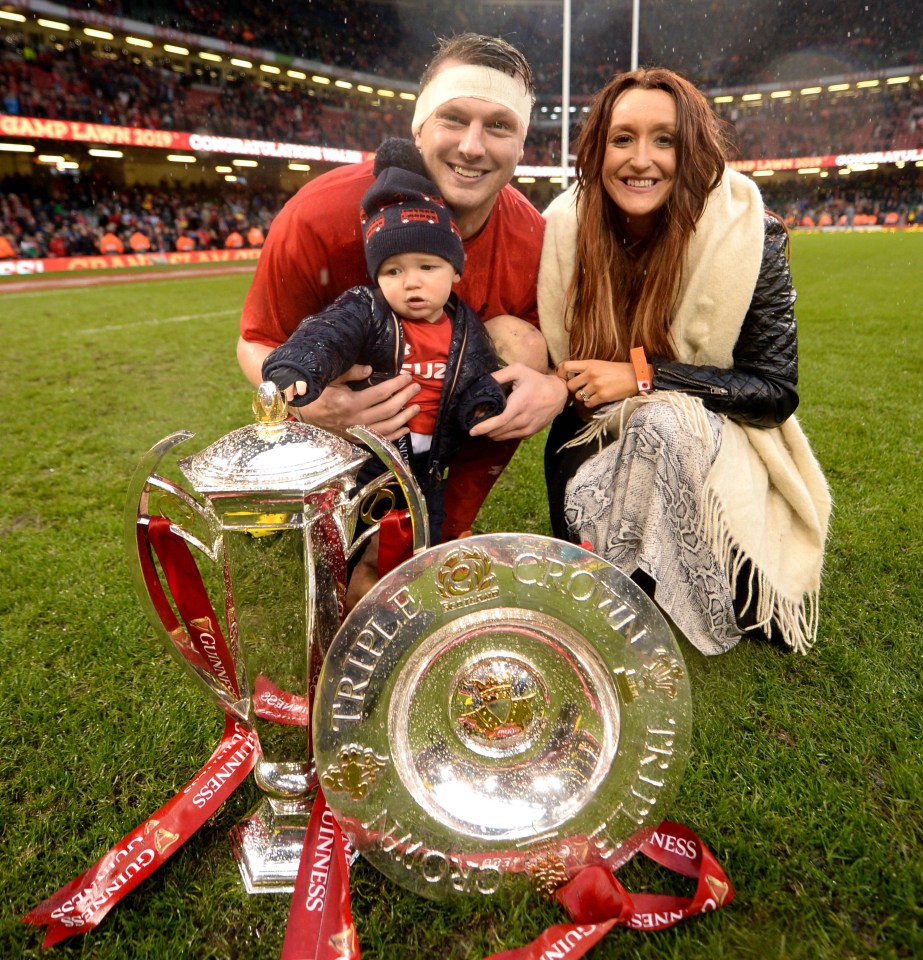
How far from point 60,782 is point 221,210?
76.7 ft

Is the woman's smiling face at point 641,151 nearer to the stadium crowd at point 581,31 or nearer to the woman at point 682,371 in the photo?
the woman at point 682,371

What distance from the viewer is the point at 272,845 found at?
4.17 ft

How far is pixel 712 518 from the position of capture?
5.44 ft

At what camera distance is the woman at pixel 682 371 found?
1.66 metres

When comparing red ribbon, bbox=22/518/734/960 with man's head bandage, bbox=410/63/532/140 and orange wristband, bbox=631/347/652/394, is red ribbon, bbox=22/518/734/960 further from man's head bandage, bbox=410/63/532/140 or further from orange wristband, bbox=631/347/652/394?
man's head bandage, bbox=410/63/532/140

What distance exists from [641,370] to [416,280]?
25.6 inches

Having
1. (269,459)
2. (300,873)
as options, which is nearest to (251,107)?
(269,459)

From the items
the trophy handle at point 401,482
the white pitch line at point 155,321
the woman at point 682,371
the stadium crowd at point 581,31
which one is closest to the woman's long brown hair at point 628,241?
the woman at point 682,371

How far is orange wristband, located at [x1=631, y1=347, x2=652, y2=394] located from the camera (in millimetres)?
1755

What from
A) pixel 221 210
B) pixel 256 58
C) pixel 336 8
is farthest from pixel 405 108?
pixel 221 210

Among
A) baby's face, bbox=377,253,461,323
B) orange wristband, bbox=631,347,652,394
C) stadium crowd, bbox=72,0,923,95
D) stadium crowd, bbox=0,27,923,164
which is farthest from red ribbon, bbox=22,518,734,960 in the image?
stadium crowd, bbox=0,27,923,164

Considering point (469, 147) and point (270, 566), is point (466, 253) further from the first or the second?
point (270, 566)

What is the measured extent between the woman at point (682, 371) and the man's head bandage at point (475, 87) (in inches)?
8.0

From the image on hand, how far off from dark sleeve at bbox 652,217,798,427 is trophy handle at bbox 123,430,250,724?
3.73ft
